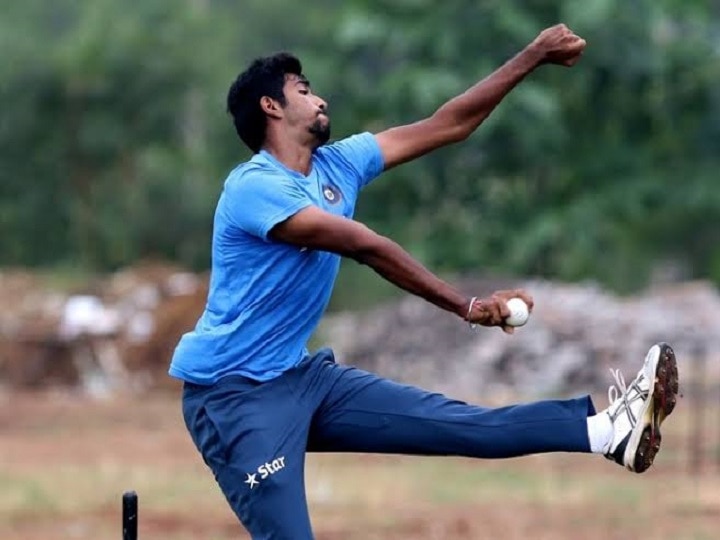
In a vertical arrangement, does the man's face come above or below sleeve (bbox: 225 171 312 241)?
above

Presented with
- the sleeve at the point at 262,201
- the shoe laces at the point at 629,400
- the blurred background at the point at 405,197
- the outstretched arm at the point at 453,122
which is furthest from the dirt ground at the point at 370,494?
the sleeve at the point at 262,201

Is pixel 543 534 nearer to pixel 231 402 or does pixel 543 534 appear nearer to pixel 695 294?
pixel 231 402

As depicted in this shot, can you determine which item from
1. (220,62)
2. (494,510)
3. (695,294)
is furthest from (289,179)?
(220,62)

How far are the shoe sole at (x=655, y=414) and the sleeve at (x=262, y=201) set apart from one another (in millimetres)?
1439

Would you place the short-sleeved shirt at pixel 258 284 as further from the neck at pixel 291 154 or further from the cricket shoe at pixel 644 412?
the cricket shoe at pixel 644 412

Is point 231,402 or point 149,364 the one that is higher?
point 149,364

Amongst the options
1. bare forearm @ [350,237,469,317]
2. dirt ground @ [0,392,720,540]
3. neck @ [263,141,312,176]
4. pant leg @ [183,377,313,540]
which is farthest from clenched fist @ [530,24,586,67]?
dirt ground @ [0,392,720,540]

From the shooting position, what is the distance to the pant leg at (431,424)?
274 inches

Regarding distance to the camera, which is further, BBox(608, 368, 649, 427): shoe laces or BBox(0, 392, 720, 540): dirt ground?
BBox(0, 392, 720, 540): dirt ground

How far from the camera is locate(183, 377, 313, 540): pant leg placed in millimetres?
6863

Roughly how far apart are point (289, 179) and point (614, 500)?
1096 centimetres

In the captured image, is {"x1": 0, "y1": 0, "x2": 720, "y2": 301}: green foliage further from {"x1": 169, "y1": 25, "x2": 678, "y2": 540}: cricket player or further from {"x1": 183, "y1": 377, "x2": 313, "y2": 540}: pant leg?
{"x1": 183, "y1": 377, "x2": 313, "y2": 540}: pant leg

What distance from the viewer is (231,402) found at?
6973 mm

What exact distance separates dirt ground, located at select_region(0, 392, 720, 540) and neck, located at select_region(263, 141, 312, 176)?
7877 millimetres
